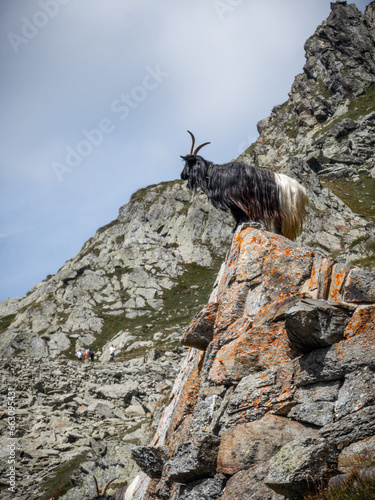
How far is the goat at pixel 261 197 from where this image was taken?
741 centimetres

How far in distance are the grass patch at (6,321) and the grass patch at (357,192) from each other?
54.1m

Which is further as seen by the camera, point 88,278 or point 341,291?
point 88,278

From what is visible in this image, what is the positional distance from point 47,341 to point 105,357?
1119 cm

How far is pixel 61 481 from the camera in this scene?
1314 cm

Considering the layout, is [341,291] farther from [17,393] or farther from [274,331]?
[17,393]

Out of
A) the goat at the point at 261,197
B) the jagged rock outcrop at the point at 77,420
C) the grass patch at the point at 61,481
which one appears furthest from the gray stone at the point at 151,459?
the grass patch at the point at 61,481

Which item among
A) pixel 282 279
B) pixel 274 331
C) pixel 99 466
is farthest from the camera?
pixel 99 466

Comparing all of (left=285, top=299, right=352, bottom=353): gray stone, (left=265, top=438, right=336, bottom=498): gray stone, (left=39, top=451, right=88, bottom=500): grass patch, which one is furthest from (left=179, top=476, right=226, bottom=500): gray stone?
(left=39, top=451, right=88, bottom=500): grass patch

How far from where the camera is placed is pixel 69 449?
15.9m

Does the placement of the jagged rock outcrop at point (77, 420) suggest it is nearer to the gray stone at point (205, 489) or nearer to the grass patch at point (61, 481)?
the grass patch at point (61, 481)

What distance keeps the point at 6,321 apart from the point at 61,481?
5610cm

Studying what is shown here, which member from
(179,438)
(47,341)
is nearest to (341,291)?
(179,438)

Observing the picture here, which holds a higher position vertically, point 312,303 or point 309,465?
point 312,303

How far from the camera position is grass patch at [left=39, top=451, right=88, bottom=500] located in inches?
490
